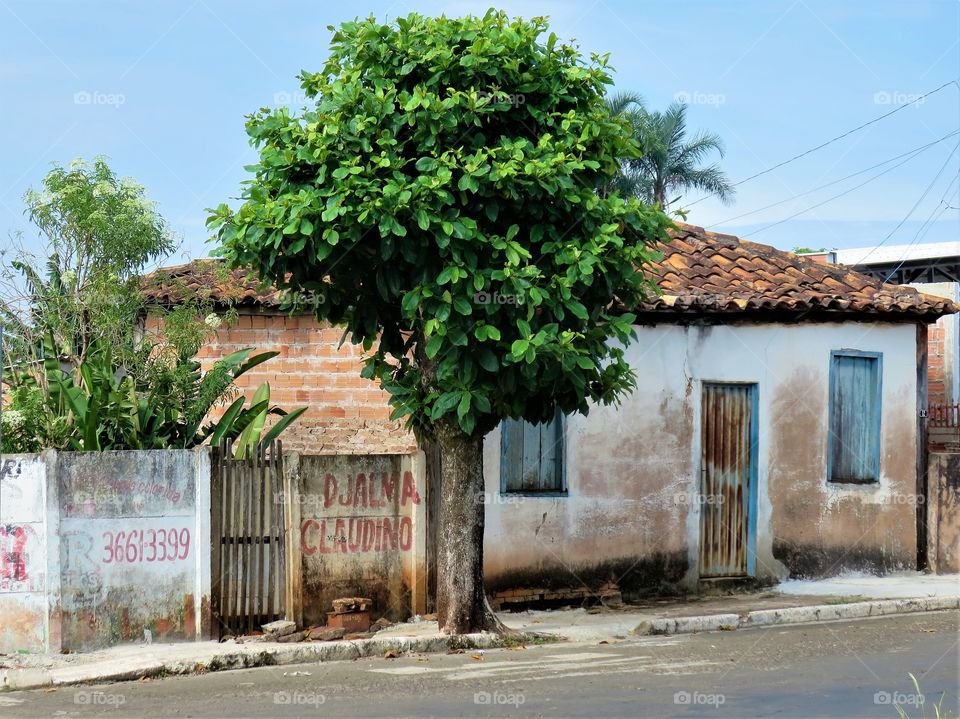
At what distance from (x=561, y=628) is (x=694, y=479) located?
3217 millimetres

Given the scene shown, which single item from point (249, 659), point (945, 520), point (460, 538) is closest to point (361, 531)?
point (460, 538)

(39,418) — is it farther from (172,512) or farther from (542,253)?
(542,253)

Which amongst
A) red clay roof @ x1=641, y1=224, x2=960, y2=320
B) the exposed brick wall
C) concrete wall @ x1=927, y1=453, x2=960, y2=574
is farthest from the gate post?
concrete wall @ x1=927, y1=453, x2=960, y2=574

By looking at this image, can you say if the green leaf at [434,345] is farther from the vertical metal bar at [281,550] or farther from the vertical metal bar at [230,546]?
the vertical metal bar at [230,546]

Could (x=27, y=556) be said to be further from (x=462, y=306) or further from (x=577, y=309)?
(x=577, y=309)

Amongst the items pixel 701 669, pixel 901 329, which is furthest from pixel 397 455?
pixel 901 329

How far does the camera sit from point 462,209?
10047 mm

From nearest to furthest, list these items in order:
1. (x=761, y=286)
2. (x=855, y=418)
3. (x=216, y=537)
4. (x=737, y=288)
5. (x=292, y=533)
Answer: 1. (x=216, y=537)
2. (x=292, y=533)
3. (x=737, y=288)
4. (x=761, y=286)
5. (x=855, y=418)

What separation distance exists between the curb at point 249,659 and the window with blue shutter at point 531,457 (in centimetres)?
266

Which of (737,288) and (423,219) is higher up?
(423,219)

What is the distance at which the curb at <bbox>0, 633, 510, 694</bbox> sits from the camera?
8914 mm

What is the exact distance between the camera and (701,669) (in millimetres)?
9258

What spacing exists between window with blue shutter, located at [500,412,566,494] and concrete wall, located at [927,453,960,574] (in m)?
5.41

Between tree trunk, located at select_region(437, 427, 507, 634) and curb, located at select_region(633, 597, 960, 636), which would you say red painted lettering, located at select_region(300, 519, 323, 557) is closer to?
tree trunk, located at select_region(437, 427, 507, 634)
